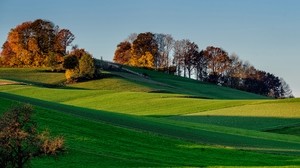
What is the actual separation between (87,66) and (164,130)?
66953 millimetres

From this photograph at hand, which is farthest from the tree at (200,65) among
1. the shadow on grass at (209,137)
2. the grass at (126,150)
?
the grass at (126,150)

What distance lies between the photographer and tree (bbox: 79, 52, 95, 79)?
109 m

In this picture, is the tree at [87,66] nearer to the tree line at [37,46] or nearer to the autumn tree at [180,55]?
the tree line at [37,46]

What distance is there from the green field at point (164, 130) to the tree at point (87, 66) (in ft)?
52.5

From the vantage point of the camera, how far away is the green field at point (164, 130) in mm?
33250

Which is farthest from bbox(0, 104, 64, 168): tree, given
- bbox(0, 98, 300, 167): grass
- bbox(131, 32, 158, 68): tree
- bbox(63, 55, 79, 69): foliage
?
bbox(131, 32, 158, 68): tree

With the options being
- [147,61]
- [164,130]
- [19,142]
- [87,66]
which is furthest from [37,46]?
[19,142]

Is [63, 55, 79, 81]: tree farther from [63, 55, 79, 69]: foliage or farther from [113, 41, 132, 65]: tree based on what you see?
[113, 41, 132, 65]: tree

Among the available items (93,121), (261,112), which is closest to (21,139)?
(93,121)

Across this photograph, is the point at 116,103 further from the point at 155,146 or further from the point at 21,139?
the point at 21,139

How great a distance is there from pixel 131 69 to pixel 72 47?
1488cm

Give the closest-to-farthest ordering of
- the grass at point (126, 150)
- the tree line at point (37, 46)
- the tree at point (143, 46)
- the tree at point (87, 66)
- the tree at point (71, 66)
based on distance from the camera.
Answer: the grass at point (126, 150)
the tree at point (87, 66)
the tree at point (71, 66)
the tree line at point (37, 46)
the tree at point (143, 46)

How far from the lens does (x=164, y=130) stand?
154ft

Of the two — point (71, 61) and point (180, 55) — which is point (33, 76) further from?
point (180, 55)
